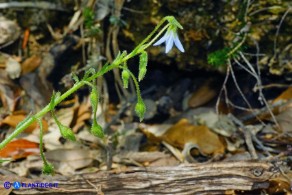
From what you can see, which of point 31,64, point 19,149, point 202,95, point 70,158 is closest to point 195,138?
point 202,95

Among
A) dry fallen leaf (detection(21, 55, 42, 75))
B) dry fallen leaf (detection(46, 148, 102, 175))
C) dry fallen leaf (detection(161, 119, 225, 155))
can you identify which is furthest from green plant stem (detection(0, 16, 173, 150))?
Answer: dry fallen leaf (detection(21, 55, 42, 75))

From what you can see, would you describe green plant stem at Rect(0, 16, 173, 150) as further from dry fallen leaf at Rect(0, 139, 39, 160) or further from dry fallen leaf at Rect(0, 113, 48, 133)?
dry fallen leaf at Rect(0, 113, 48, 133)

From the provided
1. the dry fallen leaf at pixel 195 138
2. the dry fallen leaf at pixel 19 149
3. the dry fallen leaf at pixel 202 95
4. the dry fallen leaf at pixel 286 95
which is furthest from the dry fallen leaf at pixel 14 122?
the dry fallen leaf at pixel 286 95

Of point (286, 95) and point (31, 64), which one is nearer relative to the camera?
point (286, 95)

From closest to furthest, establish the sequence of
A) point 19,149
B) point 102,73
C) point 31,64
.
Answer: point 102,73
point 19,149
point 31,64

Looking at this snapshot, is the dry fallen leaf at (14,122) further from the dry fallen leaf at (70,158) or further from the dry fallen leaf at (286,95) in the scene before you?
the dry fallen leaf at (286,95)

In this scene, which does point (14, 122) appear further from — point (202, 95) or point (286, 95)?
point (286, 95)

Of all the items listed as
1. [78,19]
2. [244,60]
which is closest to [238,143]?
[244,60]

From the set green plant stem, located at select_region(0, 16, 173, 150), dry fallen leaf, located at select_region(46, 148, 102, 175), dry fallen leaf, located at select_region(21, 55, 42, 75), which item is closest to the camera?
green plant stem, located at select_region(0, 16, 173, 150)
